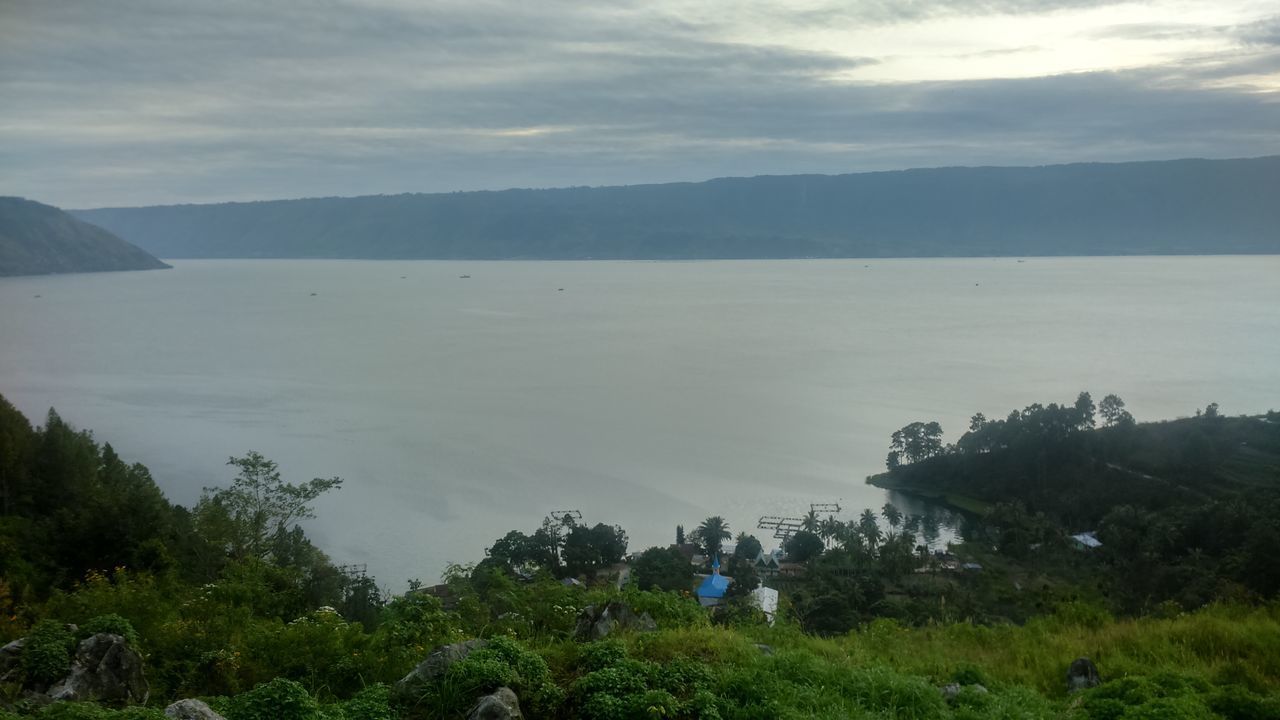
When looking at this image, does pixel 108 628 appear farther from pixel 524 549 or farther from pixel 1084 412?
pixel 1084 412

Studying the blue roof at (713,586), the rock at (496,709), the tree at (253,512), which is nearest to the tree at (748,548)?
the blue roof at (713,586)

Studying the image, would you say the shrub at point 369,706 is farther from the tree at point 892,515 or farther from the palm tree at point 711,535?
the tree at point 892,515

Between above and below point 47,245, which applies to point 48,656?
below

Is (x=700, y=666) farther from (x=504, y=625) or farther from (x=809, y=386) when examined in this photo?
(x=809, y=386)

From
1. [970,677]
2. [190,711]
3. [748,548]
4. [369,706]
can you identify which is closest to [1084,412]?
[748,548]

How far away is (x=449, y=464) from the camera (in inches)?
1501

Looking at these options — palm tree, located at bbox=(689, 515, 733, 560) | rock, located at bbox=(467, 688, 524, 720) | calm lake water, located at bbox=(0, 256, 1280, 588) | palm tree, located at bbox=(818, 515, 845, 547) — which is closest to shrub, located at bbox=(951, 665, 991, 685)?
rock, located at bbox=(467, 688, 524, 720)

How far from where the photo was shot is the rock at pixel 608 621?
7.11m

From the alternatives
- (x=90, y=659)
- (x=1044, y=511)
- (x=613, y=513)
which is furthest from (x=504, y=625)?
(x=1044, y=511)

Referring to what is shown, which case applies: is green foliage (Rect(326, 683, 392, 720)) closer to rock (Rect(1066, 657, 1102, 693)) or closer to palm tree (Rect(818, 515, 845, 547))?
rock (Rect(1066, 657, 1102, 693))

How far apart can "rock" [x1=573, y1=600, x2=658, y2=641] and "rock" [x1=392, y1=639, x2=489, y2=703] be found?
1347 mm

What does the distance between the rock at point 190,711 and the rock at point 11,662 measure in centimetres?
155

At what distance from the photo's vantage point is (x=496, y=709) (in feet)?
17.2

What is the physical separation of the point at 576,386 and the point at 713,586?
33835mm
